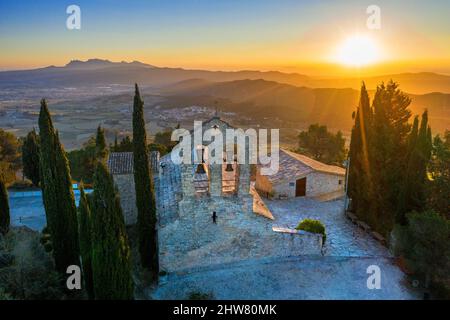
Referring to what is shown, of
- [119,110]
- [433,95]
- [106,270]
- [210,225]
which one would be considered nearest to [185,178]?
[210,225]

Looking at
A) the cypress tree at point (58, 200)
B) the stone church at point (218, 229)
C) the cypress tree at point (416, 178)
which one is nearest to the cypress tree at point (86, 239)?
the cypress tree at point (58, 200)

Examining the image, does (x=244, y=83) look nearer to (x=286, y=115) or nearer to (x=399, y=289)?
(x=286, y=115)

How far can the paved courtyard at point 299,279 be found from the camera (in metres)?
11.5

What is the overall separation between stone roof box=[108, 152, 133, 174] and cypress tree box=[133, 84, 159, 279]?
176 inches

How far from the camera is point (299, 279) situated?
39.6 feet

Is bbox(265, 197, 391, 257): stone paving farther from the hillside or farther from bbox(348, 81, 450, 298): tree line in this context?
the hillside

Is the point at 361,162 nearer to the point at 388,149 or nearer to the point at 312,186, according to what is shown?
the point at 388,149

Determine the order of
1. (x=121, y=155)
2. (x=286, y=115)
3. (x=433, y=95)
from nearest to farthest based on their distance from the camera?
(x=121, y=155), (x=433, y=95), (x=286, y=115)

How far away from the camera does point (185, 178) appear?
11969mm

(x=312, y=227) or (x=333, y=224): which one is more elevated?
(x=312, y=227)

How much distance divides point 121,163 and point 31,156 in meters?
11.3

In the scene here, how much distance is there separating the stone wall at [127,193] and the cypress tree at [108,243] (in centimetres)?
775

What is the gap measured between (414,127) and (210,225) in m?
9.87

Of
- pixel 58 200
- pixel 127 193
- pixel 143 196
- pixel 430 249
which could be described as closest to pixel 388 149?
pixel 430 249
